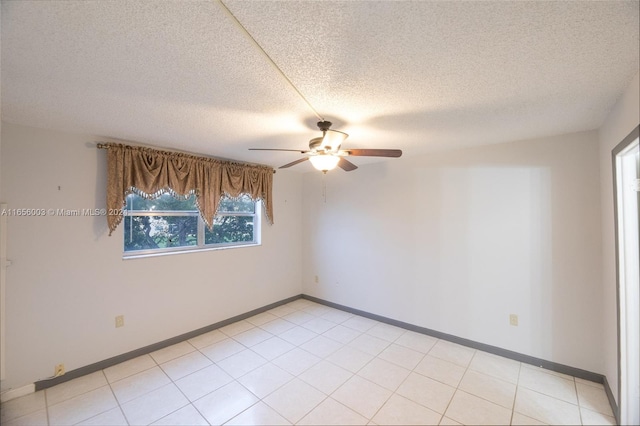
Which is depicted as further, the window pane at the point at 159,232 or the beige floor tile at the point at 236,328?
the beige floor tile at the point at 236,328

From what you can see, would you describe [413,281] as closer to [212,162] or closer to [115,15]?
[212,162]

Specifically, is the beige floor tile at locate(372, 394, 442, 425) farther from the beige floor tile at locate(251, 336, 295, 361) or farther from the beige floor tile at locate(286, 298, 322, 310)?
the beige floor tile at locate(286, 298, 322, 310)

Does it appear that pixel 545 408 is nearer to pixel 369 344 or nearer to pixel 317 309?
pixel 369 344

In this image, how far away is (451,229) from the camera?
304 centimetres

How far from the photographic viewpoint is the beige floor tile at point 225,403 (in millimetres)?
1919

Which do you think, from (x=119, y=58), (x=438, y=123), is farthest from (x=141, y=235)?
(x=438, y=123)

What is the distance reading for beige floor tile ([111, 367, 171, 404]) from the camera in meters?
2.14

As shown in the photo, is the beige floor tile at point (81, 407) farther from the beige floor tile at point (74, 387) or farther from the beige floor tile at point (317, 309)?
the beige floor tile at point (317, 309)

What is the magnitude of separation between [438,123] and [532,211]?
136 cm

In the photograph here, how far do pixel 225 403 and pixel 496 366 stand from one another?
2.46 m

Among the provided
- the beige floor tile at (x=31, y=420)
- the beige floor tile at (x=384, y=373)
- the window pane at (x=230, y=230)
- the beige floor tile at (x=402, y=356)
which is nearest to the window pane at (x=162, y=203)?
the window pane at (x=230, y=230)

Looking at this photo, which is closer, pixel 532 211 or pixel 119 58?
pixel 119 58

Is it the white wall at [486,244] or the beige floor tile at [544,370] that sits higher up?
the white wall at [486,244]

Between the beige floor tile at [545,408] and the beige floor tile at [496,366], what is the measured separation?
21 cm
